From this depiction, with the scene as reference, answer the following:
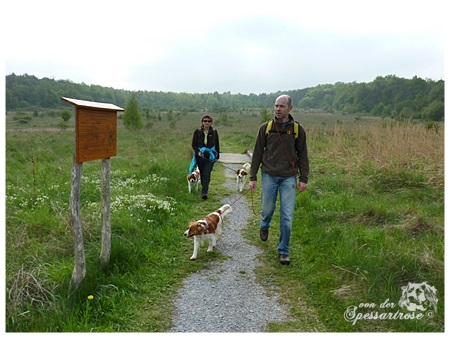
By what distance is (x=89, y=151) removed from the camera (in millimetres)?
3387

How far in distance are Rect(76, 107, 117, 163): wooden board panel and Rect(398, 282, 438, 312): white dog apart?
3549 mm

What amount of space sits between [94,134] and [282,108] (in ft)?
7.95

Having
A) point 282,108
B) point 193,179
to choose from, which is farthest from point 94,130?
point 193,179

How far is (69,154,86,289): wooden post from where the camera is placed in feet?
10.6

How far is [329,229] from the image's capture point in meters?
5.11

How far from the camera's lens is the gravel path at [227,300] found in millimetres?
3205

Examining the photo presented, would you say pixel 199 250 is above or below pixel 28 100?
below

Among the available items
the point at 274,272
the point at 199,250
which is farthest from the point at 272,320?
the point at 199,250

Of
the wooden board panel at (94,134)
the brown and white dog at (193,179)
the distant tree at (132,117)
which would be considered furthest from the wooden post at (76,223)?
the distant tree at (132,117)

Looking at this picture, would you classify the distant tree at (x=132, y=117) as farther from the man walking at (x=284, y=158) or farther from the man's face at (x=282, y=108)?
the man's face at (x=282, y=108)

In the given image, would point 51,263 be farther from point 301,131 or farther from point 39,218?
point 301,131

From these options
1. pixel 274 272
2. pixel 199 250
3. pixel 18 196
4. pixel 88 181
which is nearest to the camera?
pixel 274 272

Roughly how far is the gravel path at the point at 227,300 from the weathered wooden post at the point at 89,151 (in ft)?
3.78

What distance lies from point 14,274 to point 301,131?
3841mm
